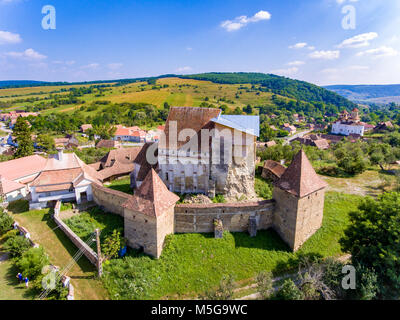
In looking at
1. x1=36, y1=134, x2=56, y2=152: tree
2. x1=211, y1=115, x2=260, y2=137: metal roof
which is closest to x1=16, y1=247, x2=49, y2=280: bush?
x1=211, y1=115, x2=260, y2=137: metal roof

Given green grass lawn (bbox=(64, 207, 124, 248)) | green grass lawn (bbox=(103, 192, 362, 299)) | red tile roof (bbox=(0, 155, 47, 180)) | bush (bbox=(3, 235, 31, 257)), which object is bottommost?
green grass lawn (bbox=(103, 192, 362, 299))

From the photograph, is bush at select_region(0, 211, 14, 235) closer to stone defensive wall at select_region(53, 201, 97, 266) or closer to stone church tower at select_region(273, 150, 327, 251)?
stone defensive wall at select_region(53, 201, 97, 266)

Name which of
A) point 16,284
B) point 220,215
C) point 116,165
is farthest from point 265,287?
point 116,165

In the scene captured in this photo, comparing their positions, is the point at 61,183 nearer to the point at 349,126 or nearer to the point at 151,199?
the point at 151,199

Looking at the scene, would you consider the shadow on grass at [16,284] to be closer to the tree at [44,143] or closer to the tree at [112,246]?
the tree at [112,246]

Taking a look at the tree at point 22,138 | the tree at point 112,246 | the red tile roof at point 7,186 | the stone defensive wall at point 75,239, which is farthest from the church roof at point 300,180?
the tree at point 22,138

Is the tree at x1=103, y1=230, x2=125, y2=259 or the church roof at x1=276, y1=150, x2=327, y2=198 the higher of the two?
the church roof at x1=276, y1=150, x2=327, y2=198

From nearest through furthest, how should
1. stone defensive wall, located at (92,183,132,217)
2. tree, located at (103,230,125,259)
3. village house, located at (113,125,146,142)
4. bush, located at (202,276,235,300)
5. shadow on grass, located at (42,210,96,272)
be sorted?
bush, located at (202,276,235,300)
tree, located at (103,230,125,259)
shadow on grass, located at (42,210,96,272)
stone defensive wall, located at (92,183,132,217)
village house, located at (113,125,146,142)
